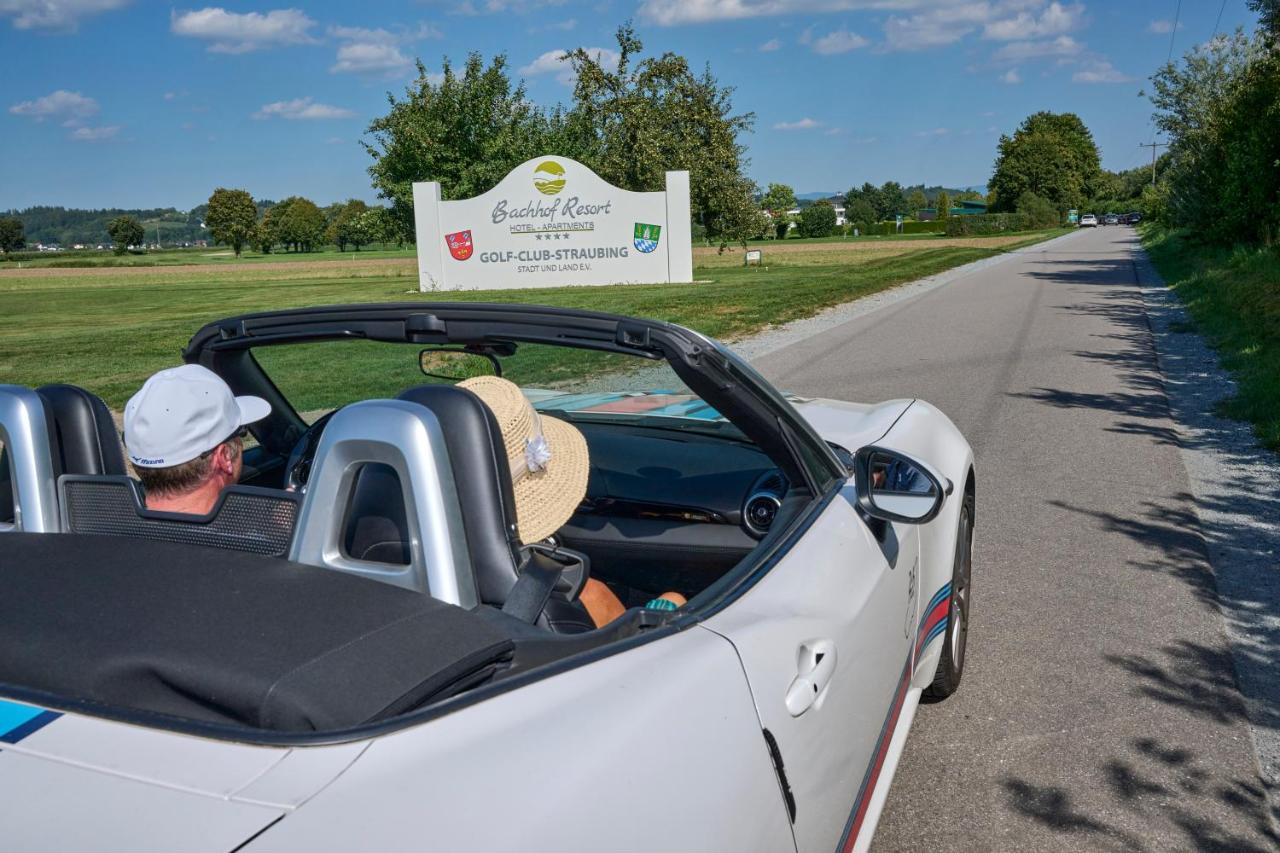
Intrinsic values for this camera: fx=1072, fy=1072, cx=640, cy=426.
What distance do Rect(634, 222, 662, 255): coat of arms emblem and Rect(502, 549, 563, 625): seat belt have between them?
30245 millimetres

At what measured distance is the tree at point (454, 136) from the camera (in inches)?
1636

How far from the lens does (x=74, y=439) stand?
2410 mm

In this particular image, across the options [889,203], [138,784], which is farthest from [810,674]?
[889,203]

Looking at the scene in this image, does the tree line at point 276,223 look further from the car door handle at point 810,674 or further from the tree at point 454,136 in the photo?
the car door handle at point 810,674

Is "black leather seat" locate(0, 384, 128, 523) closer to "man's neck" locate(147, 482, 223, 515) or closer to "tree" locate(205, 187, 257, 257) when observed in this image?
"man's neck" locate(147, 482, 223, 515)

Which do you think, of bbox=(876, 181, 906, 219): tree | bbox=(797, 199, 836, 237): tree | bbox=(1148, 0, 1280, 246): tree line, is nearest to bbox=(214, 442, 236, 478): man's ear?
bbox=(1148, 0, 1280, 246): tree line

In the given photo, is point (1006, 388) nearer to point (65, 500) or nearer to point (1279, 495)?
point (1279, 495)

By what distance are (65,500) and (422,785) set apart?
128 centimetres

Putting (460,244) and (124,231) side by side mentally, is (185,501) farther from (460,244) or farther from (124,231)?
(124,231)

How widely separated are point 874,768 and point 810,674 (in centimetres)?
70

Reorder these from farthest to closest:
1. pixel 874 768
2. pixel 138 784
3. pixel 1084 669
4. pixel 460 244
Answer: pixel 460 244 → pixel 1084 669 → pixel 874 768 → pixel 138 784

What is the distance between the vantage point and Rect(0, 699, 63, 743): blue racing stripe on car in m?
1.42

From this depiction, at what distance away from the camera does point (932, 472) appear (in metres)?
2.66

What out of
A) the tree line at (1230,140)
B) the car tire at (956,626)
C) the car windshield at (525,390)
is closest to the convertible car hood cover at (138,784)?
the car windshield at (525,390)
